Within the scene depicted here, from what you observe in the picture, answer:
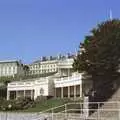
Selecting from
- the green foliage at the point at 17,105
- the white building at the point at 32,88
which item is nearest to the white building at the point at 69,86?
the white building at the point at 32,88

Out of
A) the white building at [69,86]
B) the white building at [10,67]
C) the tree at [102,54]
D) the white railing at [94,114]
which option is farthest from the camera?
the white building at [10,67]

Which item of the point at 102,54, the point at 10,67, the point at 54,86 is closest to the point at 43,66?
the point at 10,67

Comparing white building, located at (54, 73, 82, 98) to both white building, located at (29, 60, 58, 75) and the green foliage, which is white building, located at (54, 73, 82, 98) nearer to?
the green foliage

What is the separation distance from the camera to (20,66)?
144 m

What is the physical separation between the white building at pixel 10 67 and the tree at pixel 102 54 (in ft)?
289

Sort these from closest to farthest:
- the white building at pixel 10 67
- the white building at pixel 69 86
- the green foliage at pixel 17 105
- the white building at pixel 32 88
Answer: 1. the green foliage at pixel 17 105
2. the white building at pixel 69 86
3. the white building at pixel 32 88
4. the white building at pixel 10 67

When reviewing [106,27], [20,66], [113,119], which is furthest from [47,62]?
[113,119]

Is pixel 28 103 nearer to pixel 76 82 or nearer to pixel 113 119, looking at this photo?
pixel 76 82

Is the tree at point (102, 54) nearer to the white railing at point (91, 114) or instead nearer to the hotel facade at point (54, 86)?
the hotel facade at point (54, 86)

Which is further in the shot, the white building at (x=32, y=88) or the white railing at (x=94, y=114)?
the white building at (x=32, y=88)

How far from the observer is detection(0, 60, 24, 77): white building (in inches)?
5659

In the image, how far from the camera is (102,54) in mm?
47094

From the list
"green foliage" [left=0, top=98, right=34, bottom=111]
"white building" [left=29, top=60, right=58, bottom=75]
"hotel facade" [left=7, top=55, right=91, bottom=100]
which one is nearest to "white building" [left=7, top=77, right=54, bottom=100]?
"hotel facade" [left=7, top=55, right=91, bottom=100]

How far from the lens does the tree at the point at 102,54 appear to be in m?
47.1
